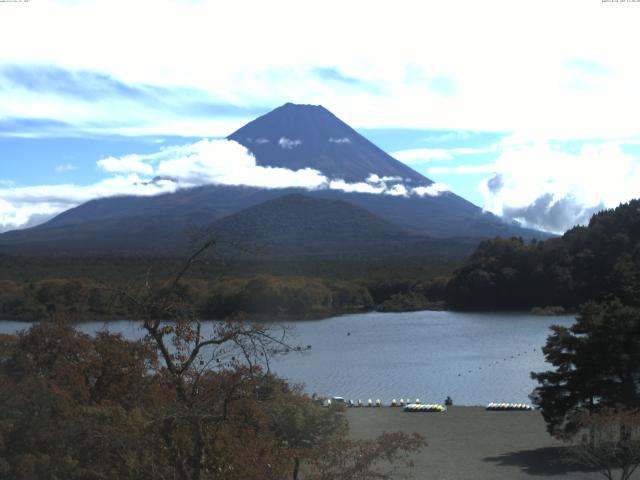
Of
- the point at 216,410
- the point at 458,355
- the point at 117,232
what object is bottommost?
the point at 458,355

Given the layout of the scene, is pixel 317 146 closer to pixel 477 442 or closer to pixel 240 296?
pixel 240 296

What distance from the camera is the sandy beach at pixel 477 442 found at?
11781 mm

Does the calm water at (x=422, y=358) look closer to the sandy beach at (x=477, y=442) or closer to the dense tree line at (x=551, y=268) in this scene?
the sandy beach at (x=477, y=442)

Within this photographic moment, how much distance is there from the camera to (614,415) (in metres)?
10.3

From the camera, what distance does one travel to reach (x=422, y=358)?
27.0 metres

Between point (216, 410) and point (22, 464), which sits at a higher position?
point (216, 410)

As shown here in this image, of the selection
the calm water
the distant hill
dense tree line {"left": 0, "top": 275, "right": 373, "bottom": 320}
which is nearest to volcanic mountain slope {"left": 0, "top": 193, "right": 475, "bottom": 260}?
the distant hill

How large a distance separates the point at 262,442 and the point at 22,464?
199 cm

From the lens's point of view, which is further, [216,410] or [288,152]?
[288,152]

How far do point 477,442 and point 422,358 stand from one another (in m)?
12.8

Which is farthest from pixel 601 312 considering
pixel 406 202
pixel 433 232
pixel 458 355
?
pixel 406 202

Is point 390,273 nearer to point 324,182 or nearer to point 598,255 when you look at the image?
point 598,255

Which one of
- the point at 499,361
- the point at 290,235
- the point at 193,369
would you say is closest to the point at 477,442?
the point at 193,369

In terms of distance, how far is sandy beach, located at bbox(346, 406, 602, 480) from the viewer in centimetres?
1178
